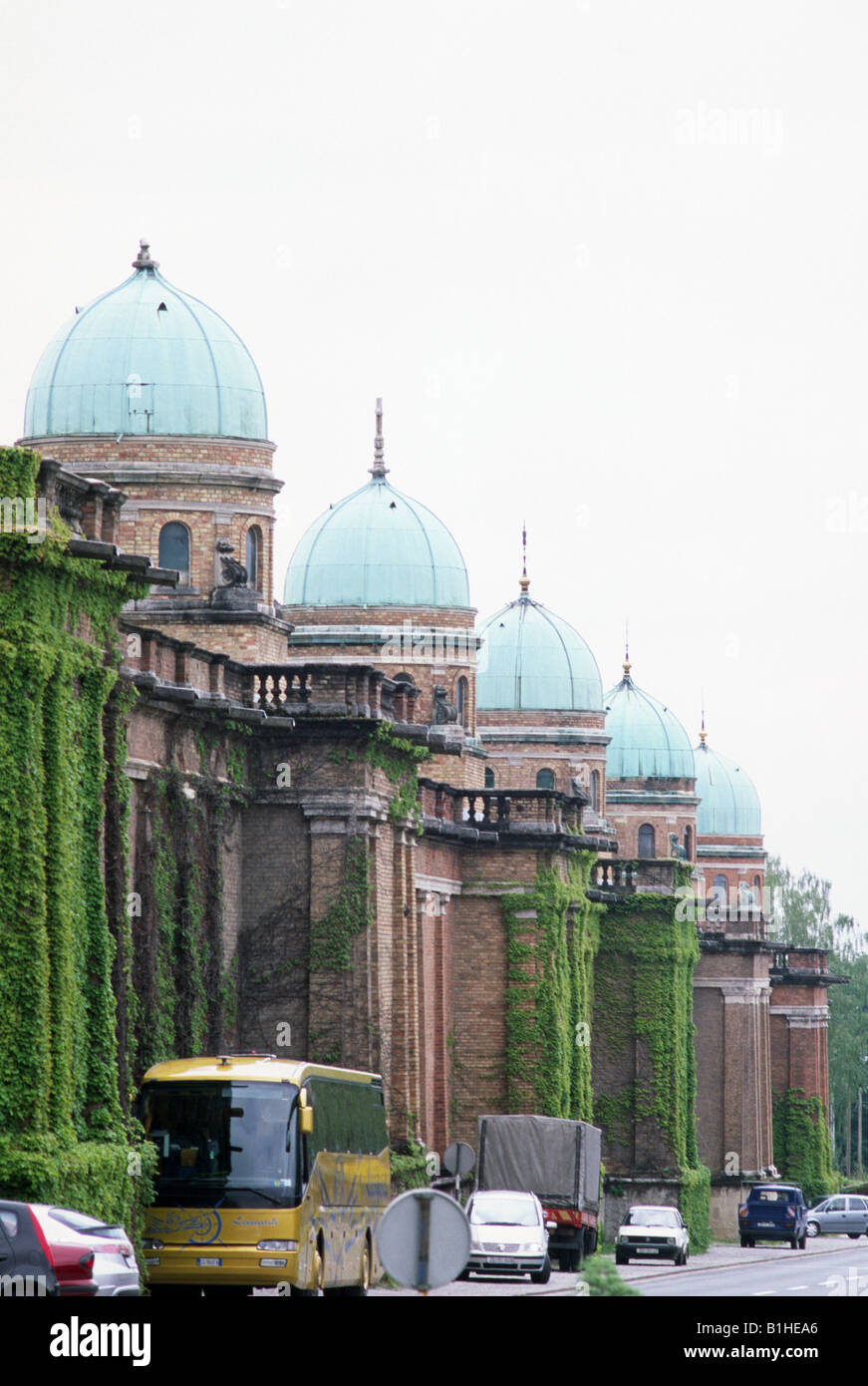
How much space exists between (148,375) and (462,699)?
Result: 2340 cm

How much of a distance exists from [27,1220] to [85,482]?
1248cm

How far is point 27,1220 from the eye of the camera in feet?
89.5

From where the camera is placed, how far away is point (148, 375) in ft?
192

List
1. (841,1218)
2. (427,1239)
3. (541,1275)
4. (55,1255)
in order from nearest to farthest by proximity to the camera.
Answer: (427,1239) < (55,1255) < (541,1275) < (841,1218)

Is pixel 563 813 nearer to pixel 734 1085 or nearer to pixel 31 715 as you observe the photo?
pixel 734 1085

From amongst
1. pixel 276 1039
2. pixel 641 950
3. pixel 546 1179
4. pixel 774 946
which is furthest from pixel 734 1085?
pixel 276 1039

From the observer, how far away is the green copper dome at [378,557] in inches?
3066

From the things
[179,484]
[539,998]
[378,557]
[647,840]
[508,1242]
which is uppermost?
[378,557]

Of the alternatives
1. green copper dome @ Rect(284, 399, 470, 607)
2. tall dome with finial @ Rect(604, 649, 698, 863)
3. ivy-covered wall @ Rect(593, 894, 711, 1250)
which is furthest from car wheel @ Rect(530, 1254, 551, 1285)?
tall dome with finial @ Rect(604, 649, 698, 863)

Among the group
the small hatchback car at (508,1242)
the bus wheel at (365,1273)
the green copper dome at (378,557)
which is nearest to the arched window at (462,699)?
the green copper dome at (378,557)

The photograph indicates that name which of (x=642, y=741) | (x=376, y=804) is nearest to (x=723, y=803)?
(x=642, y=741)

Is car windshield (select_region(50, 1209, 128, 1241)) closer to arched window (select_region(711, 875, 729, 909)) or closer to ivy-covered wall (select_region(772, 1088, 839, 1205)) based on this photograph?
ivy-covered wall (select_region(772, 1088, 839, 1205))

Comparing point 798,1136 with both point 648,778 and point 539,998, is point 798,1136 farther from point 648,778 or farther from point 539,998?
point 539,998

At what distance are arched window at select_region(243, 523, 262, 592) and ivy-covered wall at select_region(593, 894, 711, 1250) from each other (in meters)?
23.1
